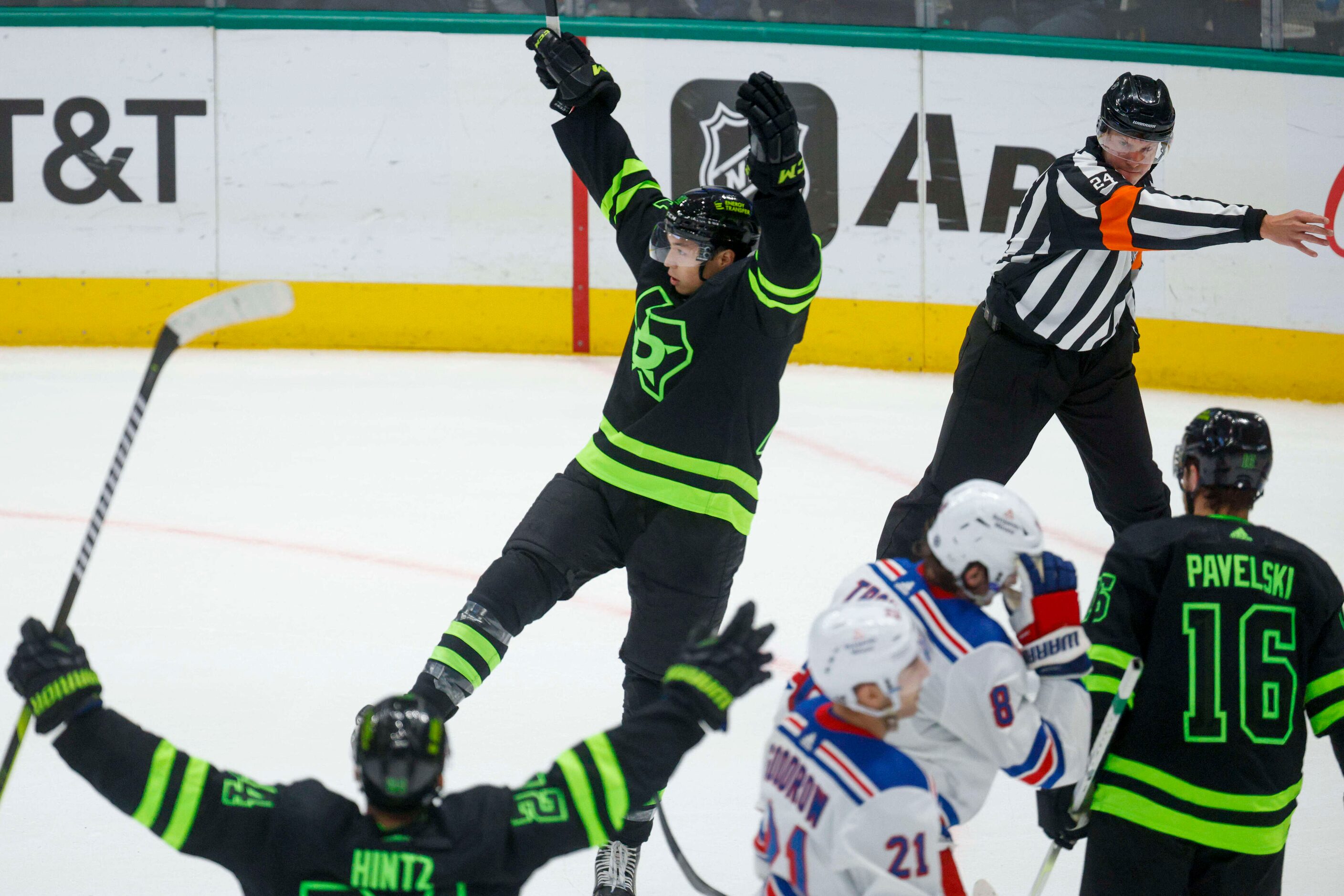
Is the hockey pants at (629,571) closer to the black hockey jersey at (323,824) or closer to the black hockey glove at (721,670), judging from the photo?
the black hockey glove at (721,670)

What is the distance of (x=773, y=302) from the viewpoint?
2967 millimetres

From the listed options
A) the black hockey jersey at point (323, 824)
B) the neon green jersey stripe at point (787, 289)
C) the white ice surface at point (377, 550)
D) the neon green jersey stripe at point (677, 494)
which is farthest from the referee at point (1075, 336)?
the black hockey jersey at point (323, 824)

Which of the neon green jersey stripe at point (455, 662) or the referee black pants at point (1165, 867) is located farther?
the neon green jersey stripe at point (455, 662)

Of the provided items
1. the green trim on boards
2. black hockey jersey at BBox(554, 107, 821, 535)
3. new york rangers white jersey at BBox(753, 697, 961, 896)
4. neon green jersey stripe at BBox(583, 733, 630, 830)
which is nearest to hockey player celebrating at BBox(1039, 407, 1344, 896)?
new york rangers white jersey at BBox(753, 697, 961, 896)

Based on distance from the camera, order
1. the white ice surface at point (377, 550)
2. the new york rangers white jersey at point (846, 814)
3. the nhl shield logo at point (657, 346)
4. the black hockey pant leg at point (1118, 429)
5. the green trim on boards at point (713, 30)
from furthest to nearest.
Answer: the green trim on boards at point (713, 30) → the black hockey pant leg at point (1118, 429) → the white ice surface at point (377, 550) → the nhl shield logo at point (657, 346) → the new york rangers white jersey at point (846, 814)

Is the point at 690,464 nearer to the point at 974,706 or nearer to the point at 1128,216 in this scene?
the point at 974,706

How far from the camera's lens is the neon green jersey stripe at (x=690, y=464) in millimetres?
3131

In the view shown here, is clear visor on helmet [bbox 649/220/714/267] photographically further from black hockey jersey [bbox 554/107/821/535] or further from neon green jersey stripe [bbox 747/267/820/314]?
neon green jersey stripe [bbox 747/267/820/314]

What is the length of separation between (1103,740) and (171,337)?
1.50 metres

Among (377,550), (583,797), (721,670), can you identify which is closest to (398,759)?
(583,797)

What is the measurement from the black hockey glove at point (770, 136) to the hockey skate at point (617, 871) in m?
1.29

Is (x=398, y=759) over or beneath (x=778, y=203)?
beneath

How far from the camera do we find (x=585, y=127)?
3525 millimetres

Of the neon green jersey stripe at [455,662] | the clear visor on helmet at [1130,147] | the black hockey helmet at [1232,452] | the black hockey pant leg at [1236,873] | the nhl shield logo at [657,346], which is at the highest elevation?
the clear visor on helmet at [1130,147]
